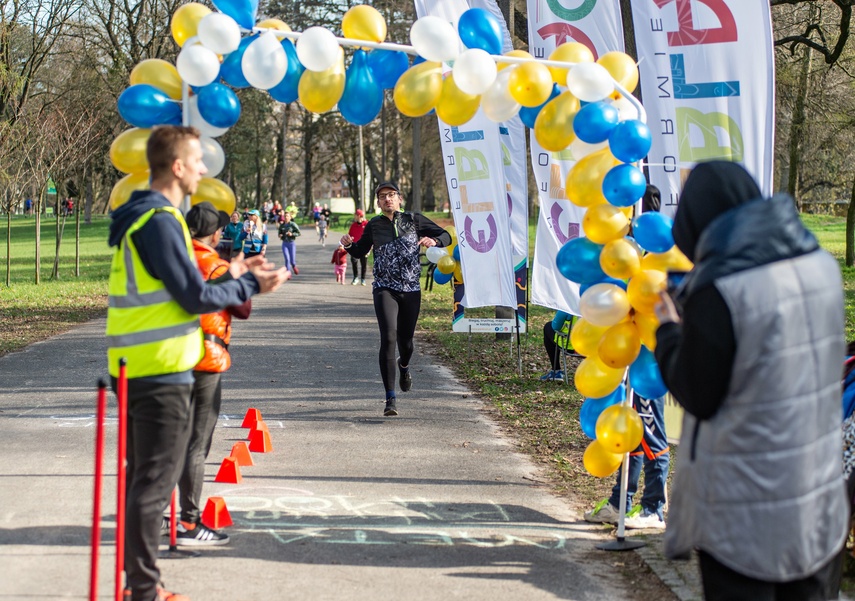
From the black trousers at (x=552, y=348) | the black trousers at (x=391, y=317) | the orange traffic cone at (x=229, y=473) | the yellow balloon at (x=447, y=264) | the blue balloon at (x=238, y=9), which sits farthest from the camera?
the yellow balloon at (x=447, y=264)

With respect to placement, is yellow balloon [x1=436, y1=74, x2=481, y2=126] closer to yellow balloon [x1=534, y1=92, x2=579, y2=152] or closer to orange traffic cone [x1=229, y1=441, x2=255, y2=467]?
yellow balloon [x1=534, y1=92, x2=579, y2=152]

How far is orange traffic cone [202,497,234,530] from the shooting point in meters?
5.62

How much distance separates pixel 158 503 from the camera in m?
4.23

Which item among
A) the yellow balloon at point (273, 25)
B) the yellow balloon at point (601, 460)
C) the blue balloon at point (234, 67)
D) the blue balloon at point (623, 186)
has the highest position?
the yellow balloon at point (273, 25)

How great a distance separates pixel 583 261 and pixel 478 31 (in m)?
1.46

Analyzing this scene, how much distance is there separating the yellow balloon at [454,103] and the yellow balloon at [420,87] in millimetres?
47

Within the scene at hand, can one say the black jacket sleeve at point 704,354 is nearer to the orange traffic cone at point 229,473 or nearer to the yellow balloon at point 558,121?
the yellow balloon at point 558,121

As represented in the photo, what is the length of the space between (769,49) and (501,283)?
4.62 metres

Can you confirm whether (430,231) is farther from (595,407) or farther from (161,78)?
(161,78)

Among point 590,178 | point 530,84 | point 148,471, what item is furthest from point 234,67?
point 148,471

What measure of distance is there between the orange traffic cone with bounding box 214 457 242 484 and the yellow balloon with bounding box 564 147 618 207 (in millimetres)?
2853

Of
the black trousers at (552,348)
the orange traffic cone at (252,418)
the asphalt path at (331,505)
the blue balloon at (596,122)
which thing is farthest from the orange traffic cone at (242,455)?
the black trousers at (552,348)

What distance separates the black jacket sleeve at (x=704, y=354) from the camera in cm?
288

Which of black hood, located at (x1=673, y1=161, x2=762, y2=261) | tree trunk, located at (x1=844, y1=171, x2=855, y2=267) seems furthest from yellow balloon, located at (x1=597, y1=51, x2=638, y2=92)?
tree trunk, located at (x1=844, y1=171, x2=855, y2=267)
